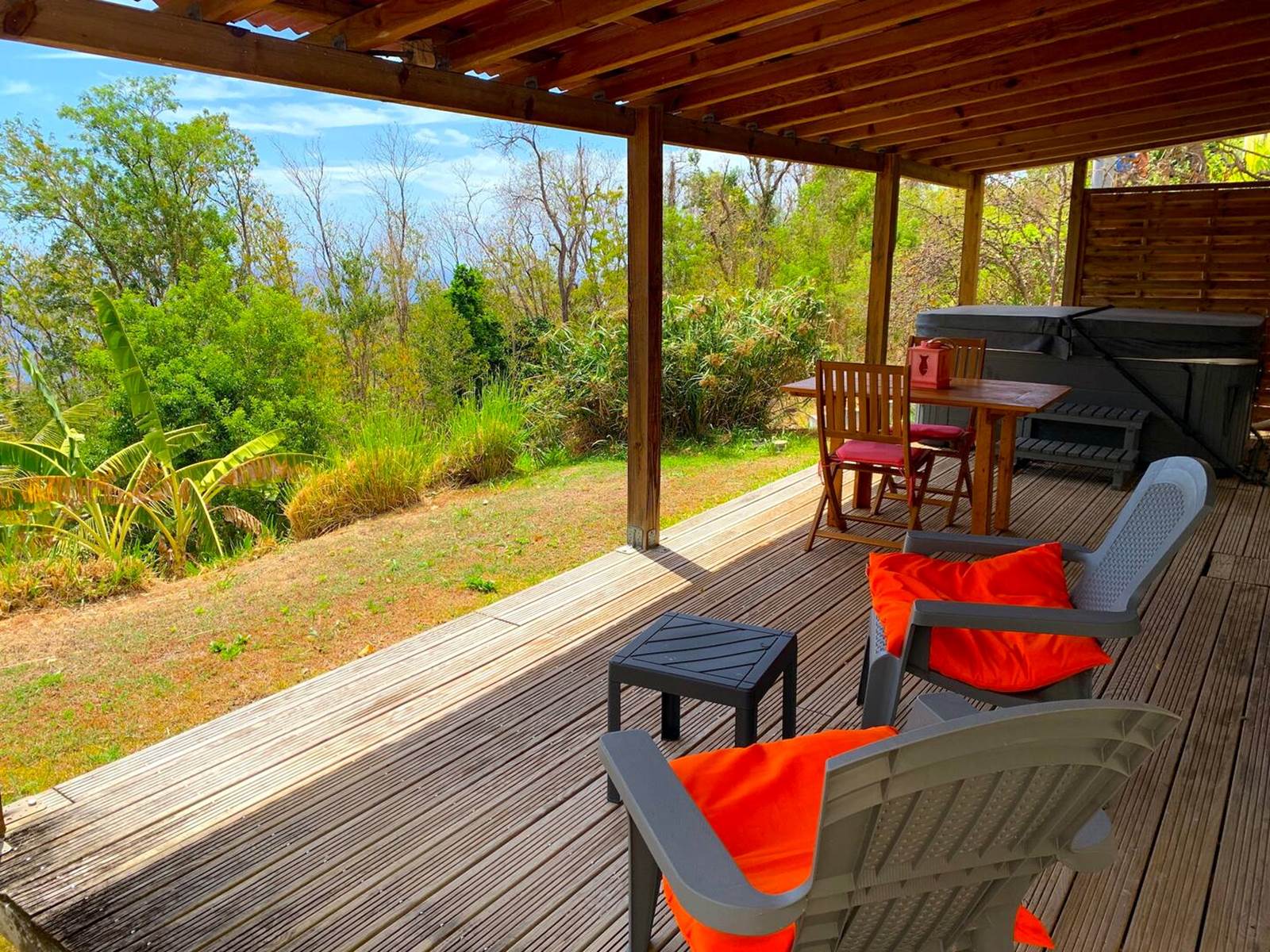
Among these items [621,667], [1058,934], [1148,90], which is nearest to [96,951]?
[621,667]

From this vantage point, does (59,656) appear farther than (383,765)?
Yes

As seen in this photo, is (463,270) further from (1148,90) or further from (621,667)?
(621,667)

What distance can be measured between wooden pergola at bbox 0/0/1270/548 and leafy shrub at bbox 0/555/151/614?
365 cm

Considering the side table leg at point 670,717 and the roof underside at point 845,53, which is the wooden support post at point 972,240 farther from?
the side table leg at point 670,717

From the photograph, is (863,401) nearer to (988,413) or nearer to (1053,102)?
(988,413)

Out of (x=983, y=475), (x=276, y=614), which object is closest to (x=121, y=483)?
(x=276, y=614)

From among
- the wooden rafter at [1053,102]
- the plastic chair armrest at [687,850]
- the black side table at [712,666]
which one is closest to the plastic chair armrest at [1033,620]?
the black side table at [712,666]

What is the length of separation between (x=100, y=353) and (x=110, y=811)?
9768 millimetres

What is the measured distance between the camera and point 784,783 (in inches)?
67.2

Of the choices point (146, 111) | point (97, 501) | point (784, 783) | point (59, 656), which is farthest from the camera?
point (146, 111)

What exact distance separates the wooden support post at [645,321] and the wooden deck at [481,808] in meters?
0.97

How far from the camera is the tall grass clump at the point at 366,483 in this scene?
7.17m

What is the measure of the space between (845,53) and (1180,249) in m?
5.35

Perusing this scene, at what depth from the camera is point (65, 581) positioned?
569 cm
